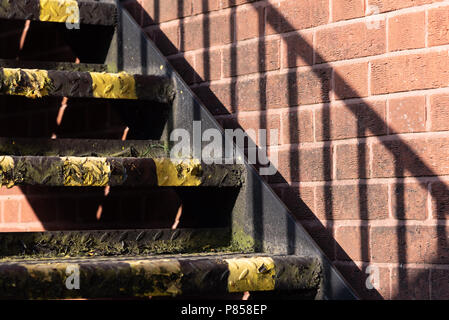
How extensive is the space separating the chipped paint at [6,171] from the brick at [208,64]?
724 mm

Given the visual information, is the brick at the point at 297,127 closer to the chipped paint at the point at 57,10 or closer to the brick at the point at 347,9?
the brick at the point at 347,9

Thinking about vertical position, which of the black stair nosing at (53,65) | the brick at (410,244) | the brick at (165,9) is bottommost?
the brick at (410,244)

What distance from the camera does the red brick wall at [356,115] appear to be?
1.59 meters

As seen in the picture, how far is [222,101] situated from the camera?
80.3 inches

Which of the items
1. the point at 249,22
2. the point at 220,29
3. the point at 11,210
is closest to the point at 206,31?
the point at 220,29

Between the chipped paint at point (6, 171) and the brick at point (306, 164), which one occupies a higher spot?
the brick at point (306, 164)

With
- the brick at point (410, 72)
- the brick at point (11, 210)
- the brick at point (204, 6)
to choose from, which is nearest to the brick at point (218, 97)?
the brick at point (204, 6)

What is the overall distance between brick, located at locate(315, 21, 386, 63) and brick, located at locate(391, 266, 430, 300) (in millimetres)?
524

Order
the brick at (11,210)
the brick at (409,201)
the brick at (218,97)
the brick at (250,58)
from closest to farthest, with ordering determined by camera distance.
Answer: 1. the brick at (409,201)
2. the brick at (250,58)
3. the brick at (218,97)
4. the brick at (11,210)

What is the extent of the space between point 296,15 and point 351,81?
256 millimetres

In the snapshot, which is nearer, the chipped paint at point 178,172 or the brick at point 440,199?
the brick at point 440,199

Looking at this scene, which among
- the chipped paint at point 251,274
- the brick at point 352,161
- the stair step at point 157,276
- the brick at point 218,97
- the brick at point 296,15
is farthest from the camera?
the brick at point 218,97

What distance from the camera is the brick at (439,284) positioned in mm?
1556
